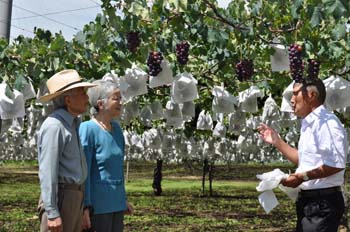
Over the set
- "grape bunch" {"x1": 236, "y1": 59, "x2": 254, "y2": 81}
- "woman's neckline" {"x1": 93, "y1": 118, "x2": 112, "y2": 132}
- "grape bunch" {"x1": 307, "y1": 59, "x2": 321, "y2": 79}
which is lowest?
"woman's neckline" {"x1": 93, "y1": 118, "x2": 112, "y2": 132}

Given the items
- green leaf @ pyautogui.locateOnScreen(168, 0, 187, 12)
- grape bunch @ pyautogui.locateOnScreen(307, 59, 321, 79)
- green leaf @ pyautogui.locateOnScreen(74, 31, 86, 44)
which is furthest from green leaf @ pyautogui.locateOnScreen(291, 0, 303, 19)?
green leaf @ pyautogui.locateOnScreen(74, 31, 86, 44)

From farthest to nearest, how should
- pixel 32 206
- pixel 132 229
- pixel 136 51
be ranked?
pixel 32 206 → pixel 132 229 → pixel 136 51

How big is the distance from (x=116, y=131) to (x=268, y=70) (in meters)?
1.55

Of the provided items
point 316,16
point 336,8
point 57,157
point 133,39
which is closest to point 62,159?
point 57,157

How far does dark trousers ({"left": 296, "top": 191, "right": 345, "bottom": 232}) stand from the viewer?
3.62 meters

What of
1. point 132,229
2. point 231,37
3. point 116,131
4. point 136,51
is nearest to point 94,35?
point 136,51

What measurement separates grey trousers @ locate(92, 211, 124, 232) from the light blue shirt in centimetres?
49

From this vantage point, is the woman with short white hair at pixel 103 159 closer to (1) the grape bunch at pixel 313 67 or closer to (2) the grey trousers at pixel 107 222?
(2) the grey trousers at pixel 107 222

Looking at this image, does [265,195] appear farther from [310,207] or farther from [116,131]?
[116,131]

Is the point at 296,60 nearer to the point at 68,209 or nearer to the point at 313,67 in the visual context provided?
the point at 313,67

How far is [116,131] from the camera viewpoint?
169 inches

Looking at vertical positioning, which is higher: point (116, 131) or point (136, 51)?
point (136, 51)

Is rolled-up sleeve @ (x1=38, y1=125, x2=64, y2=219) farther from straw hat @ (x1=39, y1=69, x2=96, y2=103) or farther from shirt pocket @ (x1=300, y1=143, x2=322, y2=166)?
shirt pocket @ (x1=300, y1=143, x2=322, y2=166)

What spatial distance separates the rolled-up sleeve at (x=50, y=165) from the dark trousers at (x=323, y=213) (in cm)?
153
